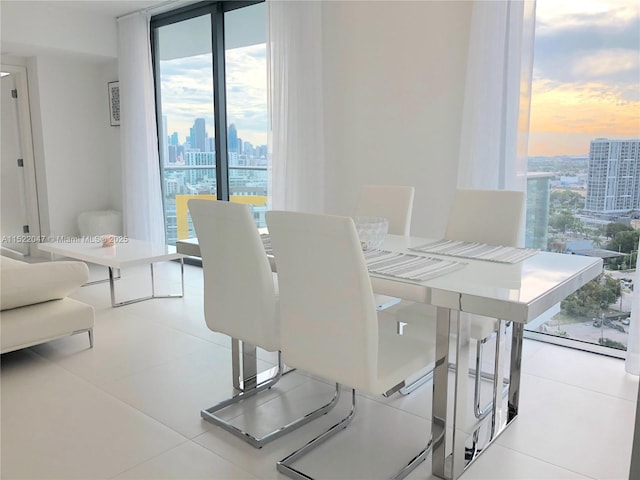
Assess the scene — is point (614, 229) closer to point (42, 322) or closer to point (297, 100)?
point (297, 100)

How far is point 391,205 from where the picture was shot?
3195mm

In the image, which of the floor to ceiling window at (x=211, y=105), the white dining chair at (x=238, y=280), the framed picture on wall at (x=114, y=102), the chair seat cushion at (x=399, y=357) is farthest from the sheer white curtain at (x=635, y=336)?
the framed picture on wall at (x=114, y=102)

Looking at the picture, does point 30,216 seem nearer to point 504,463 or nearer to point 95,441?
point 95,441

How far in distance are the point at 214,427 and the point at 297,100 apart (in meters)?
2.81

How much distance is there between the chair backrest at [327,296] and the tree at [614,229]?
2191 mm

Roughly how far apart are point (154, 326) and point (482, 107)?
2663 mm

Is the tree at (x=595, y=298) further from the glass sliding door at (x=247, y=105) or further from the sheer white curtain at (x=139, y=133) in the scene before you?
the sheer white curtain at (x=139, y=133)

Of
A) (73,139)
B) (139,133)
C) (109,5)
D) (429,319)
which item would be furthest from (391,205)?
(73,139)

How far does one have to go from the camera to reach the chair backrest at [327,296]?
165 cm

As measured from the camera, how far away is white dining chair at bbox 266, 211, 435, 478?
65.4 inches

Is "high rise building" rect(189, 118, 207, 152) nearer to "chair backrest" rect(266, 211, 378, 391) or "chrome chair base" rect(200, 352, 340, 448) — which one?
"chrome chair base" rect(200, 352, 340, 448)

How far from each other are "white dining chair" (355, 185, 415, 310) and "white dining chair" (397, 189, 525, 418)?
1.02 feet

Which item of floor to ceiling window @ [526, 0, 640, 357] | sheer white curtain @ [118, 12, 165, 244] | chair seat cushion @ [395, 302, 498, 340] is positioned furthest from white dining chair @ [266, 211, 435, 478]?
sheer white curtain @ [118, 12, 165, 244]

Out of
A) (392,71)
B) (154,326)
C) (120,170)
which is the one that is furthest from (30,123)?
(392,71)
